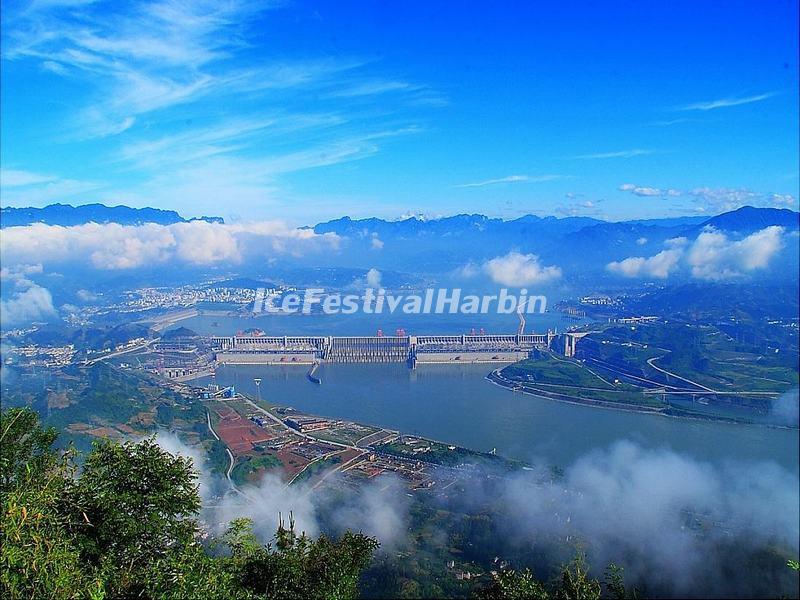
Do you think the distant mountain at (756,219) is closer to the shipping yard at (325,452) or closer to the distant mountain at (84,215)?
the shipping yard at (325,452)

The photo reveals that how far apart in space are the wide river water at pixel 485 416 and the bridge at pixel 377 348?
867 millimetres

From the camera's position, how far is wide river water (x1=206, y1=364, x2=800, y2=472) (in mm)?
7840

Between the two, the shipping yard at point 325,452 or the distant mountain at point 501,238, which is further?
the distant mountain at point 501,238

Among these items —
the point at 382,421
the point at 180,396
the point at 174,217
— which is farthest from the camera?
the point at 174,217

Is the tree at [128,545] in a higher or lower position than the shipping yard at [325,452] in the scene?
higher

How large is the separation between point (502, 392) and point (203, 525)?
800 cm

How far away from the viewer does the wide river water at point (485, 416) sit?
7.84m

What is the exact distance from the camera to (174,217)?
3500cm

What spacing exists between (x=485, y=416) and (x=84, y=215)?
22.4m

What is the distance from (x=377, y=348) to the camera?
16562mm

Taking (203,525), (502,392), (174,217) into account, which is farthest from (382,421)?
(174,217)

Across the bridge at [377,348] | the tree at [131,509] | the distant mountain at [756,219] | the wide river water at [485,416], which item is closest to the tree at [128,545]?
the tree at [131,509]

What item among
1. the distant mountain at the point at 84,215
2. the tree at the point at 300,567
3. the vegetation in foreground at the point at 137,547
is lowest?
the tree at the point at 300,567

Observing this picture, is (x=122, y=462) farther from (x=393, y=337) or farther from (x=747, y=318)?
(x=393, y=337)
